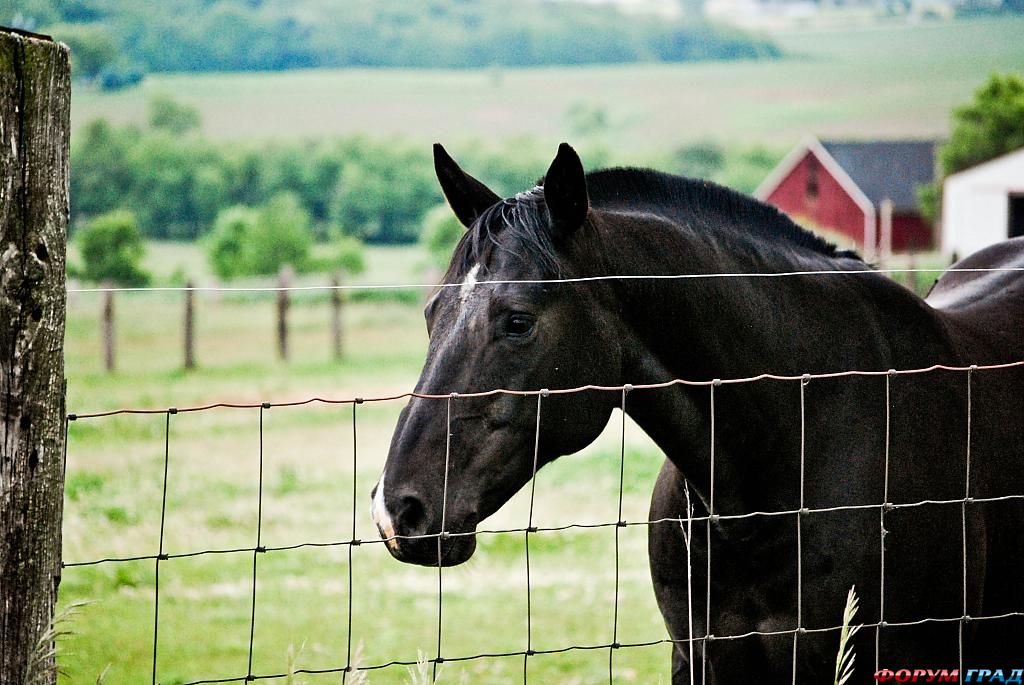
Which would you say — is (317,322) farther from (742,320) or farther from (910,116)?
(910,116)

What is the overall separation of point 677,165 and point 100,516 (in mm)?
52954

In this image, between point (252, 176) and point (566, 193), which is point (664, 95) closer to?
point (252, 176)

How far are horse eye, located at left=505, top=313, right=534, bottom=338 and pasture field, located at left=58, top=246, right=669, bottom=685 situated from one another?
0.54m

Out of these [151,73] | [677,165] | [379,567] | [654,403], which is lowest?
[379,567]

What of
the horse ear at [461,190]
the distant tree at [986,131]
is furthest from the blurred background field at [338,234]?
the distant tree at [986,131]

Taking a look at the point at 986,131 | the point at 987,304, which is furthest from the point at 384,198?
the point at 987,304

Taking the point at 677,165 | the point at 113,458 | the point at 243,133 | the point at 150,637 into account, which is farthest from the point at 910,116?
the point at 150,637

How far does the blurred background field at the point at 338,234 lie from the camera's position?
22.3ft

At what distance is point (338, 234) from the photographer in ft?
154

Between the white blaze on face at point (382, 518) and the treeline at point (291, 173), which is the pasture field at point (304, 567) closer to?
the white blaze on face at point (382, 518)

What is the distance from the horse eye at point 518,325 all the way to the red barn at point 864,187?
150 feet

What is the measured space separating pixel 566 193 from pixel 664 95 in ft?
229

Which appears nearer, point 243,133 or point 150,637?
point 150,637

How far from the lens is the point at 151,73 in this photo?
58.1 metres
